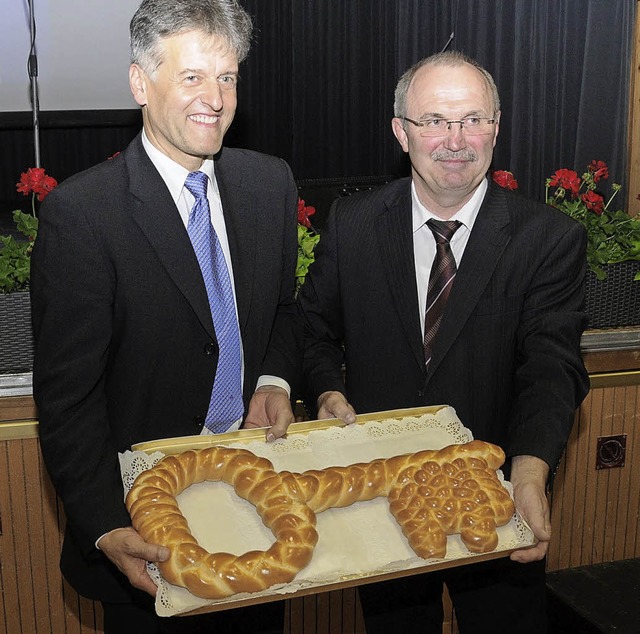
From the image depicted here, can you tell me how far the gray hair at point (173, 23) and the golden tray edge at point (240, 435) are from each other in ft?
1.98

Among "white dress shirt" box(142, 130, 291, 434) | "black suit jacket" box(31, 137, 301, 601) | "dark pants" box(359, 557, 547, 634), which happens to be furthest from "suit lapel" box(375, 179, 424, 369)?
"dark pants" box(359, 557, 547, 634)

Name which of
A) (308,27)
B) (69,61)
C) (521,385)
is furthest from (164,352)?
(69,61)

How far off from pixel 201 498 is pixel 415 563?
1.18 ft

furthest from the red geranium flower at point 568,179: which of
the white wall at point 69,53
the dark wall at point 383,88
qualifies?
the white wall at point 69,53

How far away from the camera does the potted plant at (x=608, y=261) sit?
101 inches

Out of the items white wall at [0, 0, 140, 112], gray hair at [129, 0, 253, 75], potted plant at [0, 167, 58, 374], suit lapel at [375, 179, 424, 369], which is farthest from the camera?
white wall at [0, 0, 140, 112]

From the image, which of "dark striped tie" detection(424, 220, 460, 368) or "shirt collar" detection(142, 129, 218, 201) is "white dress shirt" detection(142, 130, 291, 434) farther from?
"dark striped tie" detection(424, 220, 460, 368)

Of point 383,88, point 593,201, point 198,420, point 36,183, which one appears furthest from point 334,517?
point 383,88

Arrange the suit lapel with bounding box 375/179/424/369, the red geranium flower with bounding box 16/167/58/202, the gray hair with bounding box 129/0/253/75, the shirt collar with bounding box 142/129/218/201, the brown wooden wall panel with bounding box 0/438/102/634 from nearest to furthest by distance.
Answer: the gray hair with bounding box 129/0/253/75, the shirt collar with bounding box 142/129/218/201, the suit lapel with bounding box 375/179/424/369, the brown wooden wall panel with bounding box 0/438/102/634, the red geranium flower with bounding box 16/167/58/202

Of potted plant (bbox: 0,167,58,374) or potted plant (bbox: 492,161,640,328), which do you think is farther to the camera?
potted plant (bbox: 492,161,640,328)

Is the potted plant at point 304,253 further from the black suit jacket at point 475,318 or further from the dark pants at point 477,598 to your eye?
the dark pants at point 477,598

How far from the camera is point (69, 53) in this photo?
700cm

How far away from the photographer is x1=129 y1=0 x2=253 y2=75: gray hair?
4.95ft

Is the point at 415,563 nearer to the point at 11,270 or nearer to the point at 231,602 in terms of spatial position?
the point at 231,602
